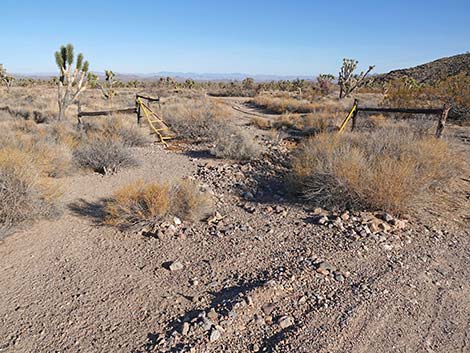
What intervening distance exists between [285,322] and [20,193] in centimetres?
457

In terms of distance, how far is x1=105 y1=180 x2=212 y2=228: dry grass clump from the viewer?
5.79 meters

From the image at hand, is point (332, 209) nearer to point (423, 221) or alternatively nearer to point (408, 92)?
point (423, 221)

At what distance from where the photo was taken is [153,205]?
18.9 ft

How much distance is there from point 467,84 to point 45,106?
23.1 meters

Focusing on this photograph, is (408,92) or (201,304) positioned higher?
(408,92)

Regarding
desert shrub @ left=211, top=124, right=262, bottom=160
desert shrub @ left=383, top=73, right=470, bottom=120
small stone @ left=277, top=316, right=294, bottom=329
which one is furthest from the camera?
desert shrub @ left=383, top=73, right=470, bottom=120

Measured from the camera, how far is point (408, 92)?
18.9 m

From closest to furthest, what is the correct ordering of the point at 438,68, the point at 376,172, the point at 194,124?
the point at 376,172 < the point at 194,124 < the point at 438,68

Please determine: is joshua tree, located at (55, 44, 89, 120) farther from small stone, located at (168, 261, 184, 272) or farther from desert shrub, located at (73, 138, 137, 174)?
small stone, located at (168, 261, 184, 272)

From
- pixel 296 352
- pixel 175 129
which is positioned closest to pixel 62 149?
pixel 175 129

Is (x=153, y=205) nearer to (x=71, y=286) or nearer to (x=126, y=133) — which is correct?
(x=71, y=286)

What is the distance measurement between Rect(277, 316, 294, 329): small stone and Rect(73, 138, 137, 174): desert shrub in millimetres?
6497

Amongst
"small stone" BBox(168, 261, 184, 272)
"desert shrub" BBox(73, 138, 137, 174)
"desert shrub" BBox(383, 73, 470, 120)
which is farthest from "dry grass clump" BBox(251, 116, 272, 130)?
"small stone" BBox(168, 261, 184, 272)

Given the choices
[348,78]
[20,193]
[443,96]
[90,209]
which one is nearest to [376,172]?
[90,209]
